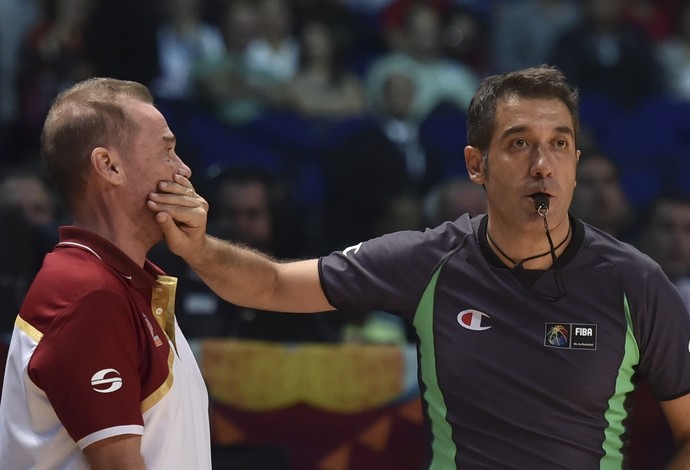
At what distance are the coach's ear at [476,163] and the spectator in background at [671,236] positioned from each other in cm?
317

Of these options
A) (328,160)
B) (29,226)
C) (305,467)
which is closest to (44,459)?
(305,467)

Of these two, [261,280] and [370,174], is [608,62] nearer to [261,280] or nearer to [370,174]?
[370,174]

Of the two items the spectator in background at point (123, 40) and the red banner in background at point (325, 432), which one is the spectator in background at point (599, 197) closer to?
the red banner in background at point (325, 432)

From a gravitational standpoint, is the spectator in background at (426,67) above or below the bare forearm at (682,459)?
below

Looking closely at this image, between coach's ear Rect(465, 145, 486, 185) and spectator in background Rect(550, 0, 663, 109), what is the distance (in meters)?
5.98

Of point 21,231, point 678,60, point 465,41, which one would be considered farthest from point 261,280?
point 678,60

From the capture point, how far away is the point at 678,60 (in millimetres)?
10000

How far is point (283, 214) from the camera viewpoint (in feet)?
23.3

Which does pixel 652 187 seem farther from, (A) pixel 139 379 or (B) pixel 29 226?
(A) pixel 139 379

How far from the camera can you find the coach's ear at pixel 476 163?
3.67 metres

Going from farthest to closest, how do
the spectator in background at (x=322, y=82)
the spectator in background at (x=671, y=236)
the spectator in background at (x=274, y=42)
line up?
the spectator in background at (x=274, y=42) < the spectator in background at (x=322, y=82) < the spectator in background at (x=671, y=236)

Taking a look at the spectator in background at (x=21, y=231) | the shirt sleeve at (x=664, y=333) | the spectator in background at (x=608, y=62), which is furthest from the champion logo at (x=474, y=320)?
the spectator in background at (x=608, y=62)

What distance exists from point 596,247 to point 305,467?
1.99m

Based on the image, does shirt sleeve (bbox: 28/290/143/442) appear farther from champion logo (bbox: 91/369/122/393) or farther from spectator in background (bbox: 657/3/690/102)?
spectator in background (bbox: 657/3/690/102)
